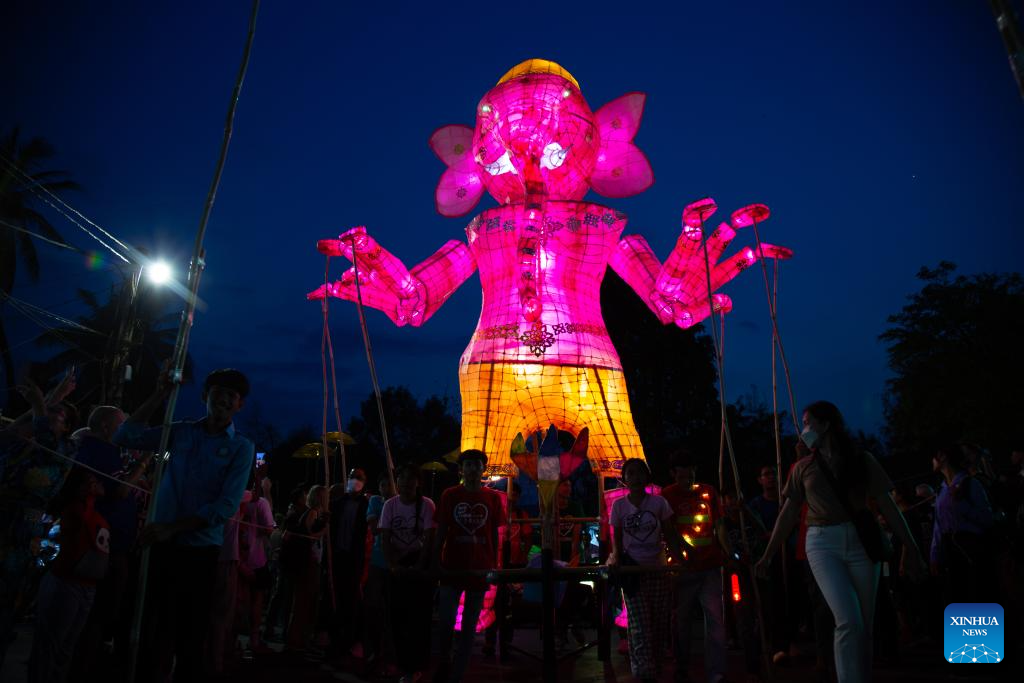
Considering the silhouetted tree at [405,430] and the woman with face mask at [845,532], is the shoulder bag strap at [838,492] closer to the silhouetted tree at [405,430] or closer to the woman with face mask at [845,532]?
the woman with face mask at [845,532]

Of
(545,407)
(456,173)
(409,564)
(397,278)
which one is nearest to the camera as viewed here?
(409,564)

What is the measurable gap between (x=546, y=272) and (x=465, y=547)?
120 inches

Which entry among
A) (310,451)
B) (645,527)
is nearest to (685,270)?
(645,527)

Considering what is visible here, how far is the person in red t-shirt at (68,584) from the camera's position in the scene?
10.5 feet

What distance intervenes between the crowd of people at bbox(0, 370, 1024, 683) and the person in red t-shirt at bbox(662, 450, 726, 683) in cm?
1

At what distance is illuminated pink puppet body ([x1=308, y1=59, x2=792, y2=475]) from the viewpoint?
651 centimetres

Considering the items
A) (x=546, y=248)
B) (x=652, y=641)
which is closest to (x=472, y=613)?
(x=652, y=641)

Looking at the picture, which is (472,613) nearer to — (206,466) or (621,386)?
(206,466)

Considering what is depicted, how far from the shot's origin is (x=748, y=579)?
4863mm

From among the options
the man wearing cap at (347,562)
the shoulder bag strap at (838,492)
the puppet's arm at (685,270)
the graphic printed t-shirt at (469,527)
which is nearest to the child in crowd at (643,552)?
the graphic printed t-shirt at (469,527)

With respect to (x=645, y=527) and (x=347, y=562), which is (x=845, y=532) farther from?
(x=347, y=562)

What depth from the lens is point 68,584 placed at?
10.7 ft

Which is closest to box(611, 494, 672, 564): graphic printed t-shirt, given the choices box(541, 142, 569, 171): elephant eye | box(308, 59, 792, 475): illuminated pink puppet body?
box(308, 59, 792, 475): illuminated pink puppet body

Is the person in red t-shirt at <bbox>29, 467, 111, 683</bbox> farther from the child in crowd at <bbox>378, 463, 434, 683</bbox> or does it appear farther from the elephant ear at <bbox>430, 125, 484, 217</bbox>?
the elephant ear at <bbox>430, 125, 484, 217</bbox>
